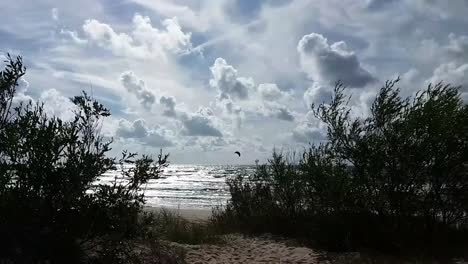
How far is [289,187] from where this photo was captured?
13.1 m

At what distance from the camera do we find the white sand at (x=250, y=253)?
9.23 metres

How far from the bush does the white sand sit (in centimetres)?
213

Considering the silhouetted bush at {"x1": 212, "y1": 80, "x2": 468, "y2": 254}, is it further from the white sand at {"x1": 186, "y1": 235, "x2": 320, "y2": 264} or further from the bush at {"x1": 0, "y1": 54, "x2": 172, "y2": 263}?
the bush at {"x1": 0, "y1": 54, "x2": 172, "y2": 263}

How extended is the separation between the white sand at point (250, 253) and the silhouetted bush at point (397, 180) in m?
0.97

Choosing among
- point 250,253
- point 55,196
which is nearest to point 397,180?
point 250,253

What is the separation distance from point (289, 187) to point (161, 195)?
103ft

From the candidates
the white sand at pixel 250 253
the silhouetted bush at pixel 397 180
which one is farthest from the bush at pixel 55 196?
the silhouetted bush at pixel 397 180

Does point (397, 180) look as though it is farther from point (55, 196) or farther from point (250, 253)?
point (55, 196)

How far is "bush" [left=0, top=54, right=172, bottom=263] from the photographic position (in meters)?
6.62

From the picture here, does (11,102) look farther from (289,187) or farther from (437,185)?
(437,185)

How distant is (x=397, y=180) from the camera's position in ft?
34.5

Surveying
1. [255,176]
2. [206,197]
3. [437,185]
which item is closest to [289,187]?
[255,176]

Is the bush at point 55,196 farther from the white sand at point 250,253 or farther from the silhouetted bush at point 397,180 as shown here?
the silhouetted bush at point 397,180

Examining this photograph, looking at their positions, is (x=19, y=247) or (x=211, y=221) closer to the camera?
(x=19, y=247)
